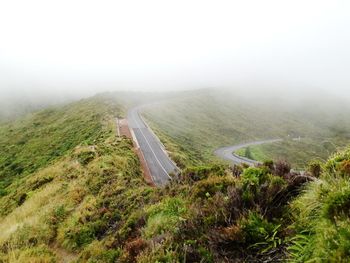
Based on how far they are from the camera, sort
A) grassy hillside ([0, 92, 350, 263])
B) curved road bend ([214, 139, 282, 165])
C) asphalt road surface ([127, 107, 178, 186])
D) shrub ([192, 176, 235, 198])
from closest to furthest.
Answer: grassy hillside ([0, 92, 350, 263]) < shrub ([192, 176, 235, 198]) < asphalt road surface ([127, 107, 178, 186]) < curved road bend ([214, 139, 282, 165])

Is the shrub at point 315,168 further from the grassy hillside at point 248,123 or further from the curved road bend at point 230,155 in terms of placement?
the curved road bend at point 230,155

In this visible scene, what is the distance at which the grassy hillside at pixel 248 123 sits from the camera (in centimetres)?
8862

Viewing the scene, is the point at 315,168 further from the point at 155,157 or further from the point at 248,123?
the point at 248,123

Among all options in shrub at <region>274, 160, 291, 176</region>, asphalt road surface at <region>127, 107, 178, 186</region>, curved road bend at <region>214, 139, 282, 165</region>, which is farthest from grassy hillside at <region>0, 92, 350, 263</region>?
curved road bend at <region>214, 139, 282, 165</region>

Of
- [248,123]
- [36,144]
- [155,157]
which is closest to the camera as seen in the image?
[155,157]

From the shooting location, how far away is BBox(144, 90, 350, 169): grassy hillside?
291ft

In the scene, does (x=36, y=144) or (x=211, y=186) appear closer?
(x=211, y=186)

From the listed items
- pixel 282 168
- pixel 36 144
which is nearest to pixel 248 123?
pixel 36 144

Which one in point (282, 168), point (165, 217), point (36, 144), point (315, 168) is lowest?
point (36, 144)

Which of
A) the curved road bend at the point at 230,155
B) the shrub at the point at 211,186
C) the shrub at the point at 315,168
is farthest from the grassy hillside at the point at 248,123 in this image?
the shrub at the point at 315,168

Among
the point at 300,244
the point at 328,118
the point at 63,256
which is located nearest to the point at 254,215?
the point at 300,244

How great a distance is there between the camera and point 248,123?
439ft

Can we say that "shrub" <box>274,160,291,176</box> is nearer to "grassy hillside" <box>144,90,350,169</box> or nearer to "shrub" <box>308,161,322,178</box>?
"shrub" <box>308,161,322,178</box>

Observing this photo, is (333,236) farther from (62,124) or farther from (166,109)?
(166,109)
